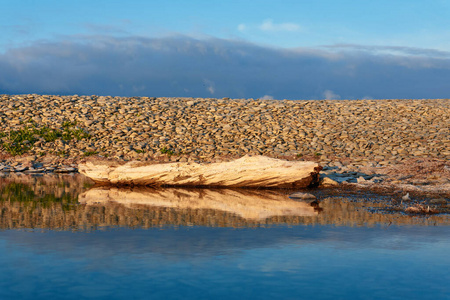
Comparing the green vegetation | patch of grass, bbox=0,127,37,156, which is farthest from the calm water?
the green vegetation

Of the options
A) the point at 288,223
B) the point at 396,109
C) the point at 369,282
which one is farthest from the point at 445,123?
the point at 369,282

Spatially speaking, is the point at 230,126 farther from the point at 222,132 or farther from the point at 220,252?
the point at 220,252

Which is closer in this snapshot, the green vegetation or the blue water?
the blue water

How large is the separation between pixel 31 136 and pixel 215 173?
16.9 m

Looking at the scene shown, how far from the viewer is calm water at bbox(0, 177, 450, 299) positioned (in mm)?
6402

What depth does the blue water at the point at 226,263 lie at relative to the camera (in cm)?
632

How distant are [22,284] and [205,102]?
31394mm

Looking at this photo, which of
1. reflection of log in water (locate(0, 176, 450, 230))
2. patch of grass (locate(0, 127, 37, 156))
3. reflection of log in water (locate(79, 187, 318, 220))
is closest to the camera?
reflection of log in water (locate(0, 176, 450, 230))

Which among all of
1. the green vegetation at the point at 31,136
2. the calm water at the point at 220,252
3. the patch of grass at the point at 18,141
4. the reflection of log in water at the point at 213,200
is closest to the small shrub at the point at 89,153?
the green vegetation at the point at 31,136

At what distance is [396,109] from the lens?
35344 mm

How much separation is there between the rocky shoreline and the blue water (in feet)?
41.2

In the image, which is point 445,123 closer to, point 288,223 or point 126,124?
point 126,124

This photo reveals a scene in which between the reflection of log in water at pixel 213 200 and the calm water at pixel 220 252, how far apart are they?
115 mm

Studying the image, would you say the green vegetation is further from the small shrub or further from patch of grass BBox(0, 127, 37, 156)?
the small shrub
